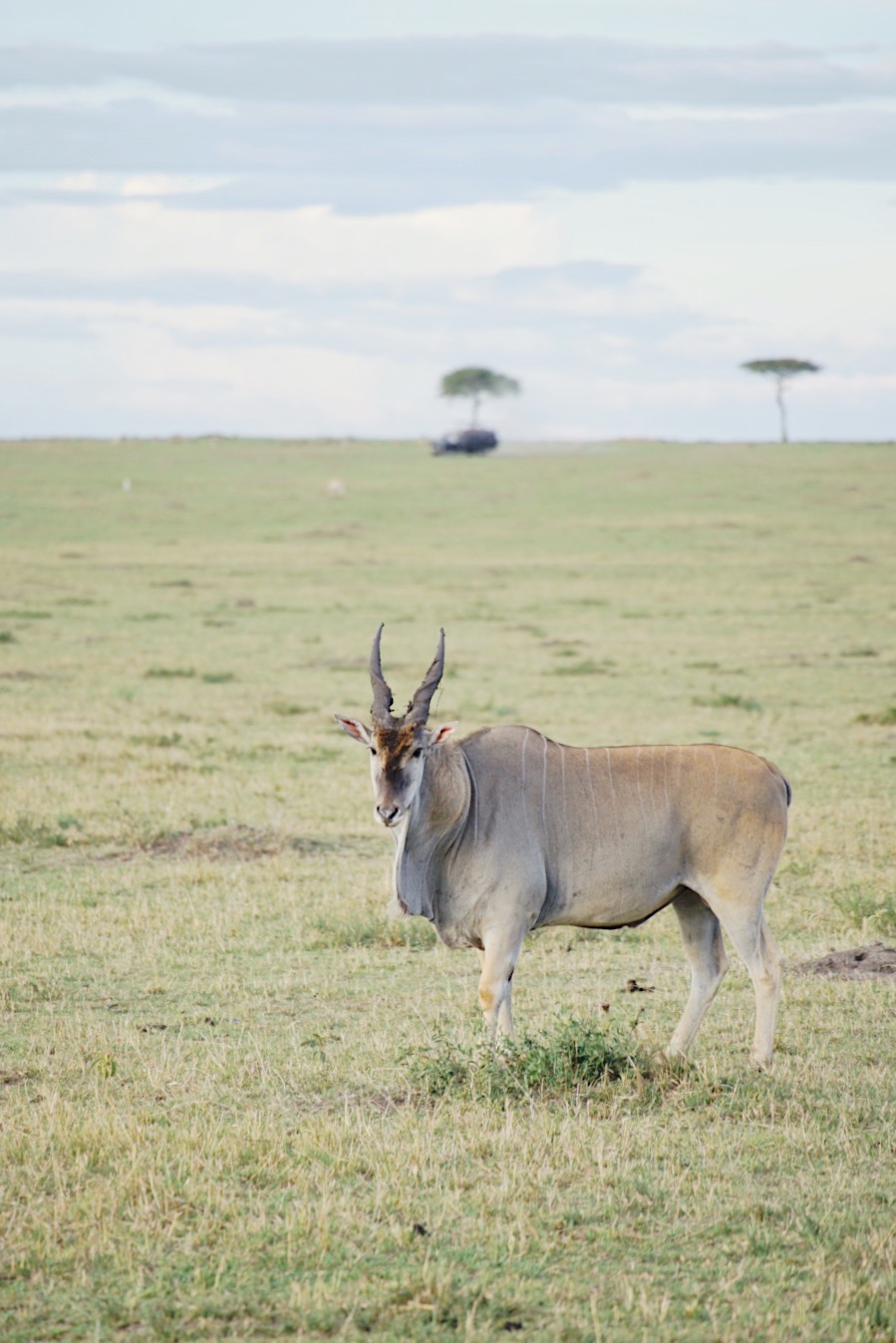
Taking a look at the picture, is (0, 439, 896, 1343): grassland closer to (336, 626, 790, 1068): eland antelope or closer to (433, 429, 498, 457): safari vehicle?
(336, 626, 790, 1068): eland antelope

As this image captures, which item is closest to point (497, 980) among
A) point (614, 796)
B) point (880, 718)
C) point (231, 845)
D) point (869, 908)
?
point (614, 796)

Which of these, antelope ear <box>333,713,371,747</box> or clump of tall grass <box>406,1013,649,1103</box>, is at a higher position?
antelope ear <box>333,713,371,747</box>

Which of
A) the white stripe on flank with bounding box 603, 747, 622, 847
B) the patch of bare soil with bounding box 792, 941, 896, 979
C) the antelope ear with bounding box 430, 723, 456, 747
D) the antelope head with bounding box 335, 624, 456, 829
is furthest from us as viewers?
the patch of bare soil with bounding box 792, 941, 896, 979

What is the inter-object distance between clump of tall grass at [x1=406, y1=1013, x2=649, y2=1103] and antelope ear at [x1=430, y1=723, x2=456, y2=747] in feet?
4.32

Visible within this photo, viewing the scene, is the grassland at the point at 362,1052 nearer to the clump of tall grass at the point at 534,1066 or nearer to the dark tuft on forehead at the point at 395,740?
the clump of tall grass at the point at 534,1066

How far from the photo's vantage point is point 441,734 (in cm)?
725

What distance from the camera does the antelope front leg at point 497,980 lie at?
7000 millimetres

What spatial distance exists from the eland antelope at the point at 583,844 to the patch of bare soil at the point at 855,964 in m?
1.70

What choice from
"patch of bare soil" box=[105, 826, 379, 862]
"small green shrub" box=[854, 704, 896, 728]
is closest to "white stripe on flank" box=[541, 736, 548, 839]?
"patch of bare soil" box=[105, 826, 379, 862]

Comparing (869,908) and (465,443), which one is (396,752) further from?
(465,443)

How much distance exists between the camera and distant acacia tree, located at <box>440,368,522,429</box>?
83.1m

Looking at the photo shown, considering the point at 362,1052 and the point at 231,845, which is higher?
the point at 231,845

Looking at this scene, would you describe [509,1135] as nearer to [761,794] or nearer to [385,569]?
[761,794]

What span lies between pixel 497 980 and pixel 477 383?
7841 centimetres
